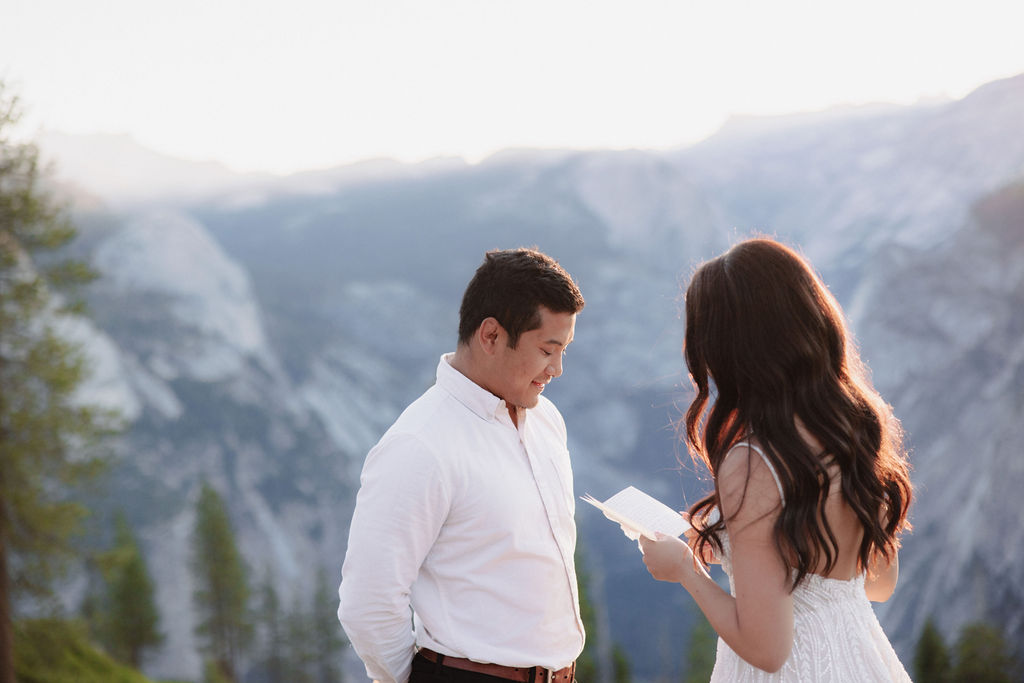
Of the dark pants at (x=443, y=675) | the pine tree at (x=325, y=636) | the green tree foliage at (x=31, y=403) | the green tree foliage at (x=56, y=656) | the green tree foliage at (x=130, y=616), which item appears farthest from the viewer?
the pine tree at (x=325, y=636)

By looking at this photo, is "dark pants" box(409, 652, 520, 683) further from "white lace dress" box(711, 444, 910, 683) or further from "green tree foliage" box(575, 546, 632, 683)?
"green tree foliage" box(575, 546, 632, 683)

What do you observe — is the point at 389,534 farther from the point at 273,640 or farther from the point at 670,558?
the point at 273,640

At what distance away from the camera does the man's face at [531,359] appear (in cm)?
327

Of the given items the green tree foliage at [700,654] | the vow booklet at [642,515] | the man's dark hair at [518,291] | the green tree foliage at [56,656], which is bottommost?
the green tree foliage at [700,654]

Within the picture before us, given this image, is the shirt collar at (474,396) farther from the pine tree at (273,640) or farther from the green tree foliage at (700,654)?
the pine tree at (273,640)

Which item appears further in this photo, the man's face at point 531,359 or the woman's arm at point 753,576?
the man's face at point 531,359

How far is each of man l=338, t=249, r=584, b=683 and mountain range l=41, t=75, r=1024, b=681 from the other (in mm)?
16218

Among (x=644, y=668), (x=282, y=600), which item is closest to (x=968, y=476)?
(x=644, y=668)

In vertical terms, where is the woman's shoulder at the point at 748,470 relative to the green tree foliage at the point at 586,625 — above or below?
above

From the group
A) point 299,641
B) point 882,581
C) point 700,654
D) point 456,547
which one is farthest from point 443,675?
point 299,641

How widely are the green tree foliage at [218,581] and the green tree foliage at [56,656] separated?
506 inches

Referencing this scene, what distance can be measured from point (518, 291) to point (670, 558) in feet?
3.66

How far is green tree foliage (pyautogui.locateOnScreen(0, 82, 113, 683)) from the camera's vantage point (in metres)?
14.0

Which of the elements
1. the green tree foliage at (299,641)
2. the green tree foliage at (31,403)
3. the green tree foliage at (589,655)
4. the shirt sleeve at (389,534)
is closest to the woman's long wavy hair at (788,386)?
the shirt sleeve at (389,534)
